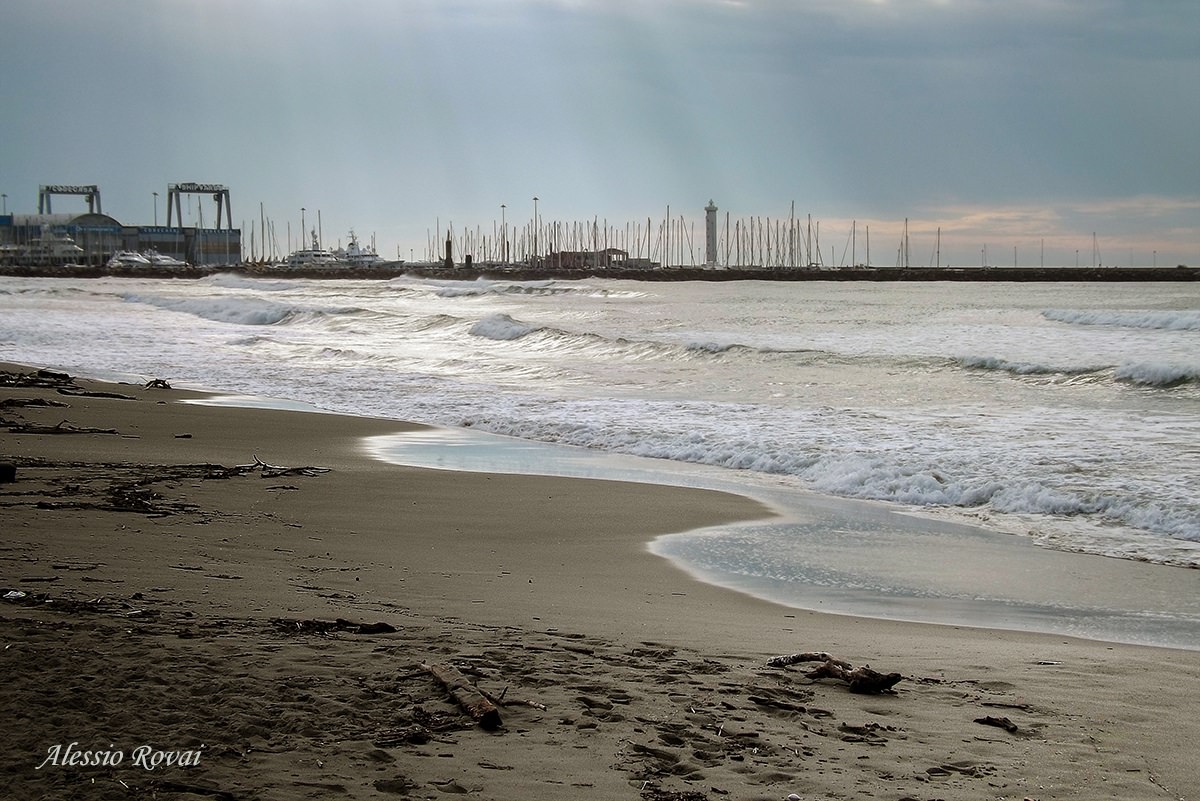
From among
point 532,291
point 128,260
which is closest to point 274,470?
point 532,291

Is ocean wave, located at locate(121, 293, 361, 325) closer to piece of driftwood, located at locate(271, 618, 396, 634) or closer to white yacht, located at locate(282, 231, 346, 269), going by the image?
piece of driftwood, located at locate(271, 618, 396, 634)

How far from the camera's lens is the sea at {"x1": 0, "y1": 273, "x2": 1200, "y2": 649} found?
7.46m

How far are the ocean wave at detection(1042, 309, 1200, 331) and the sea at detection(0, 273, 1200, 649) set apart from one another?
0.53ft

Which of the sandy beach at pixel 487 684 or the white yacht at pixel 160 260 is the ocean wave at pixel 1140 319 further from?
the white yacht at pixel 160 260

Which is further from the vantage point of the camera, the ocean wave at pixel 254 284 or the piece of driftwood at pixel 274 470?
the ocean wave at pixel 254 284

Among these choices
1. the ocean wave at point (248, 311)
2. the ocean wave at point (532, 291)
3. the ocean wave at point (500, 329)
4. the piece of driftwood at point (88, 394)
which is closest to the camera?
the piece of driftwood at point (88, 394)

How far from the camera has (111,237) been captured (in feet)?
498

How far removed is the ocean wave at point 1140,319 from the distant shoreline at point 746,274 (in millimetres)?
68515

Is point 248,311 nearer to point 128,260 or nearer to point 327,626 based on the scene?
point 327,626

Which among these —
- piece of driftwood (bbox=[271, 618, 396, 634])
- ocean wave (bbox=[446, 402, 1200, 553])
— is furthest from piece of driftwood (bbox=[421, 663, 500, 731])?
ocean wave (bbox=[446, 402, 1200, 553])

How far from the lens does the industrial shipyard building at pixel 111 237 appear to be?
5640 inches

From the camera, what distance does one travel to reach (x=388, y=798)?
3109 mm

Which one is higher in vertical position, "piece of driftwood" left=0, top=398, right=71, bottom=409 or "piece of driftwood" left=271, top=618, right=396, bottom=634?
"piece of driftwood" left=0, top=398, right=71, bottom=409

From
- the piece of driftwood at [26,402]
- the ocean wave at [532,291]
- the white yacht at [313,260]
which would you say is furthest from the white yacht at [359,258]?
the piece of driftwood at [26,402]
